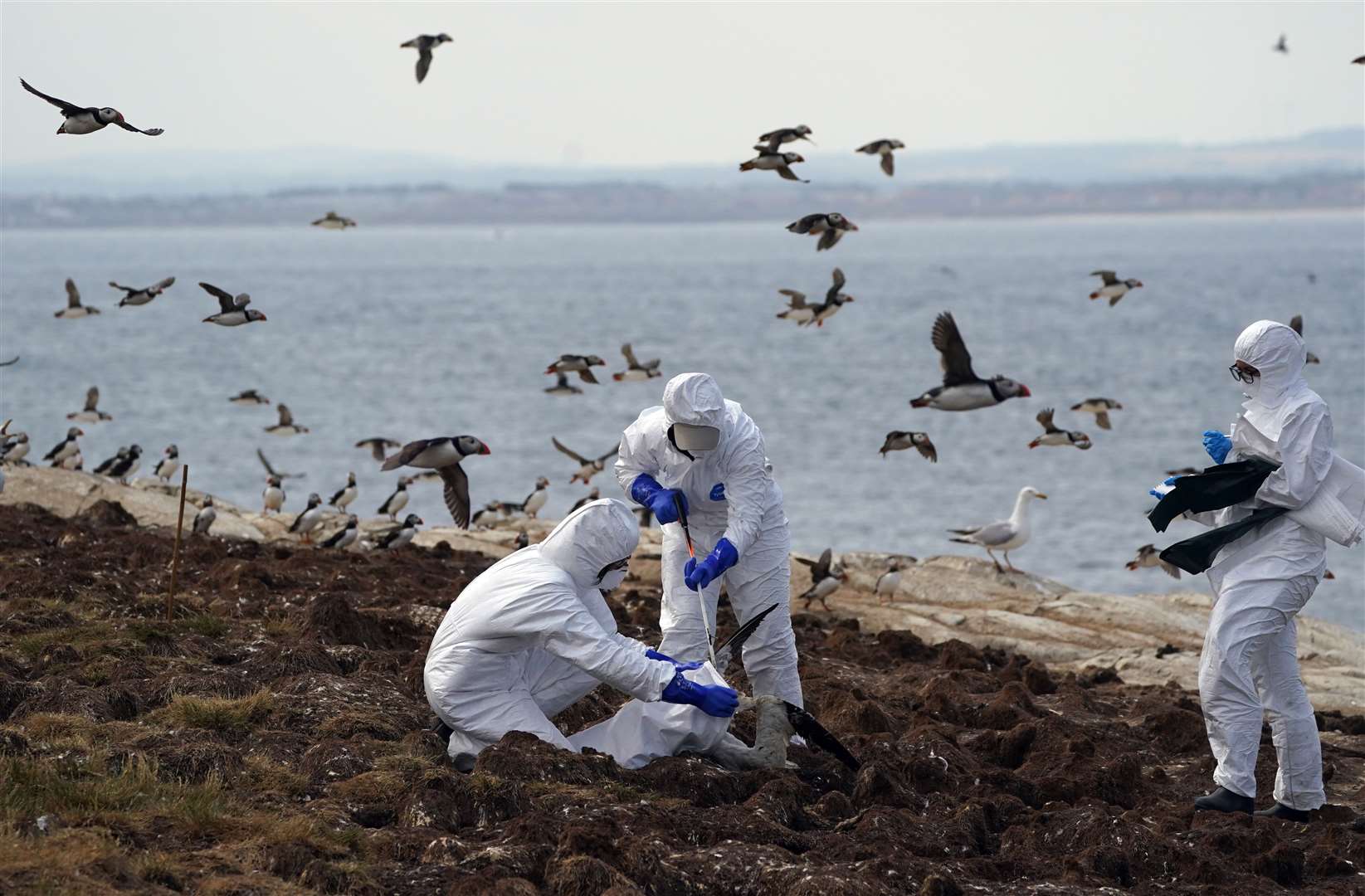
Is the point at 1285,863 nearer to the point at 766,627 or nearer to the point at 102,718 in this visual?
the point at 766,627

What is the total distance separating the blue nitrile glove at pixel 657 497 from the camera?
9781 millimetres

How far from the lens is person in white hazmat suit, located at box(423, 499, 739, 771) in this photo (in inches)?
334

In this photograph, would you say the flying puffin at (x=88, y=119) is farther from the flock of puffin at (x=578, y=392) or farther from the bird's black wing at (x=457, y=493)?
the bird's black wing at (x=457, y=493)

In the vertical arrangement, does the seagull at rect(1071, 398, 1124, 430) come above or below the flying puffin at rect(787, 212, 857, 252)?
below

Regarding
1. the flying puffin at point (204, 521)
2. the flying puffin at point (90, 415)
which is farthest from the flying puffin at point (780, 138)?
the flying puffin at point (90, 415)

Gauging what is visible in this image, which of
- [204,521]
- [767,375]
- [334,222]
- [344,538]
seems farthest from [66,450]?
[767,375]

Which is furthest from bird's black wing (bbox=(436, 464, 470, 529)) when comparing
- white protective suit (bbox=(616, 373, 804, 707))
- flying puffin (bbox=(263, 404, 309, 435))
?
flying puffin (bbox=(263, 404, 309, 435))

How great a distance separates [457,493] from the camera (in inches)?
463

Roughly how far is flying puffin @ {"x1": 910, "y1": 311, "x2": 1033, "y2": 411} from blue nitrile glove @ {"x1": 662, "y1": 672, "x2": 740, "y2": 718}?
5373 millimetres

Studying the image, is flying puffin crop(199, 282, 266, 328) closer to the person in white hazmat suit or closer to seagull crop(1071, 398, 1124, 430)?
the person in white hazmat suit

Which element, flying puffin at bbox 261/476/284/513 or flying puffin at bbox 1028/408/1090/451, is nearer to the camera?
flying puffin at bbox 1028/408/1090/451

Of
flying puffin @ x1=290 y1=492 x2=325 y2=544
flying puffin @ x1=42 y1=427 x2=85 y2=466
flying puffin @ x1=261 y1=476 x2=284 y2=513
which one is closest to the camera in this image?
flying puffin @ x1=290 y1=492 x2=325 y2=544

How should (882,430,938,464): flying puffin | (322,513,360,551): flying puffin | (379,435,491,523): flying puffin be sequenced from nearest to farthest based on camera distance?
(379,435,491,523): flying puffin, (882,430,938,464): flying puffin, (322,513,360,551): flying puffin

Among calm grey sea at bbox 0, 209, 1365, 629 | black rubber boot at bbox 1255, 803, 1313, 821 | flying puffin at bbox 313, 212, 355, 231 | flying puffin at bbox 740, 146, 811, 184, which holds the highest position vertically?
flying puffin at bbox 740, 146, 811, 184
